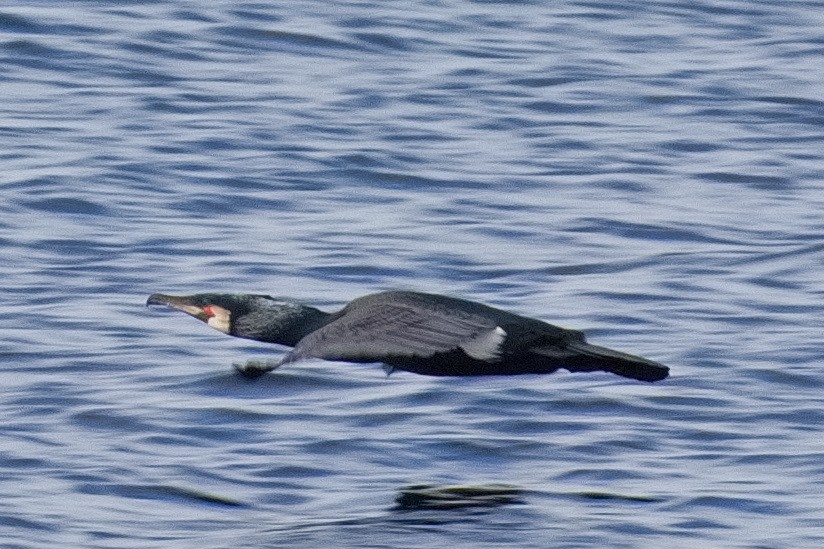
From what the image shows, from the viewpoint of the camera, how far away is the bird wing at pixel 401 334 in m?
8.15

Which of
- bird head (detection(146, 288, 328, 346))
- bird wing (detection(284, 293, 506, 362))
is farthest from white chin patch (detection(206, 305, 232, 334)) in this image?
bird wing (detection(284, 293, 506, 362))

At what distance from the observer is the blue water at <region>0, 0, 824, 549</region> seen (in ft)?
27.3

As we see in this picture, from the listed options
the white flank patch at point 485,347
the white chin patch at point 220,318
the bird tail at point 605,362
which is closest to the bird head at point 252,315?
the white chin patch at point 220,318

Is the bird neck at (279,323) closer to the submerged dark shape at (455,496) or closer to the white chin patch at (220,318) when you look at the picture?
the white chin patch at (220,318)

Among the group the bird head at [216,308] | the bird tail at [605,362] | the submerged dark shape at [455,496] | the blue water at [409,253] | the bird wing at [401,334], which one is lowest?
the submerged dark shape at [455,496]

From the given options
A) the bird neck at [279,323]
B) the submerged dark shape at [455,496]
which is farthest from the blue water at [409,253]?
the bird neck at [279,323]

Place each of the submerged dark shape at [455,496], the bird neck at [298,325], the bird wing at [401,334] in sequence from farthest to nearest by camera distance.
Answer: the bird neck at [298,325] < the submerged dark shape at [455,496] < the bird wing at [401,334]

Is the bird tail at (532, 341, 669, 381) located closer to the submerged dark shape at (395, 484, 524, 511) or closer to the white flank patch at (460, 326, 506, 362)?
the white flank patch at (460, 326, 506, 362)

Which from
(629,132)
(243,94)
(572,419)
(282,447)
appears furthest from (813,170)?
(282,447)

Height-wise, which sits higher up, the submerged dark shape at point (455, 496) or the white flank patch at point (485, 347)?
the white flank patch at point (485, 347)

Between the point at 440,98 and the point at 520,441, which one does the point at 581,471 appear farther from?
the point at 440,98

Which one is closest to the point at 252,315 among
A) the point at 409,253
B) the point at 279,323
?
the point at 279,323

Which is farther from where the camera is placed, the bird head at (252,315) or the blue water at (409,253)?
the bird head at (252,315)

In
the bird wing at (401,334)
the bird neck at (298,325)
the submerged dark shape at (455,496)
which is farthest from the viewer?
the bird neck at (298,325)
